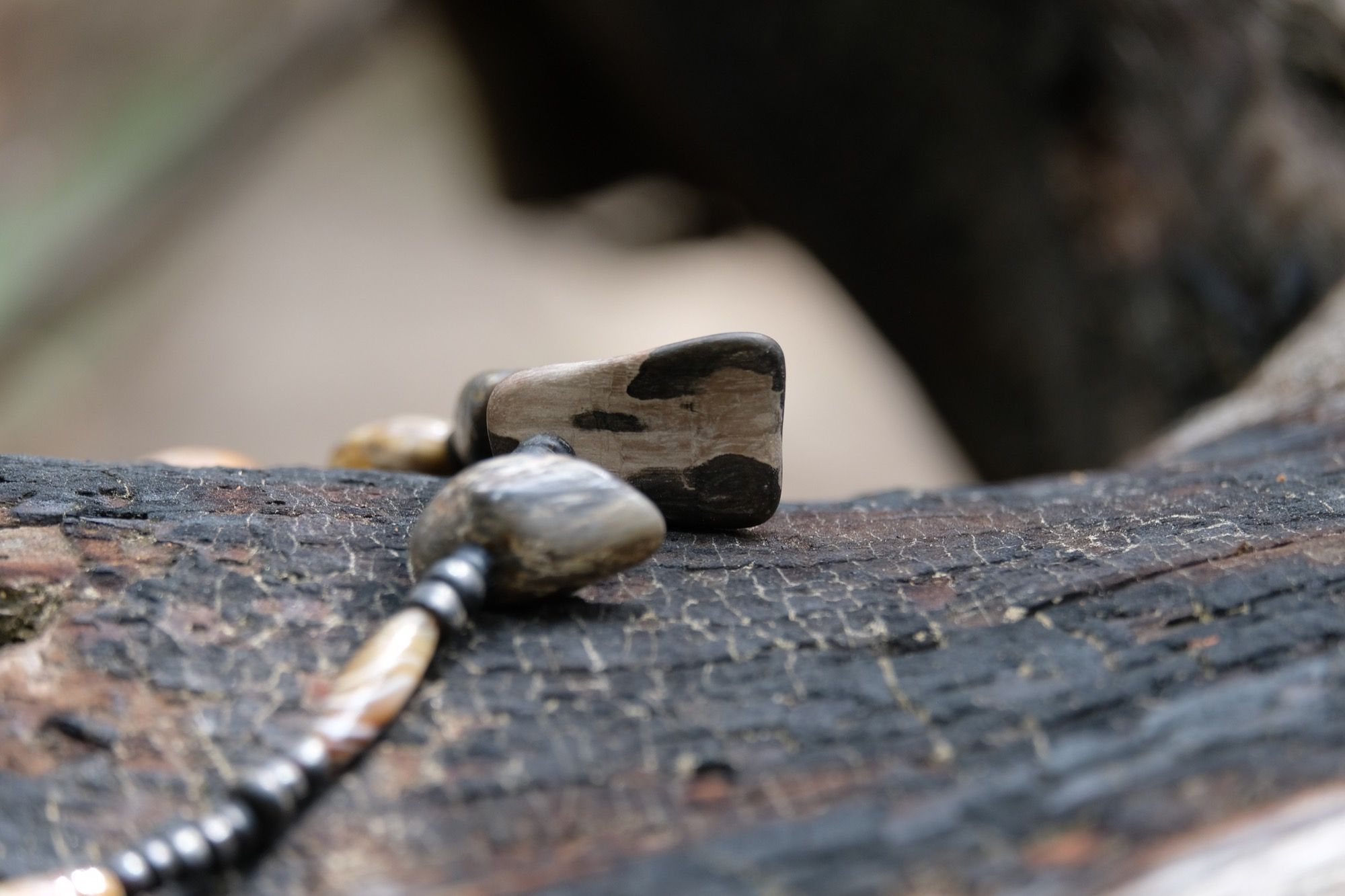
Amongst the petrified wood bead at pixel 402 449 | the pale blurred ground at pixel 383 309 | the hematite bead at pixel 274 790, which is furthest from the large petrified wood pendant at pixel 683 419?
the pale blurred ground at pixel 383 309

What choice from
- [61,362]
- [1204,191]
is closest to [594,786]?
[1204,191]

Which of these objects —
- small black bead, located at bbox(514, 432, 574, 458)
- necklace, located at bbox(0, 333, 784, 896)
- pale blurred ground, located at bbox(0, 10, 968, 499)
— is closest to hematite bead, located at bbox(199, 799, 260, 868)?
necklace, located at bbox(0, 333, 784, 896)

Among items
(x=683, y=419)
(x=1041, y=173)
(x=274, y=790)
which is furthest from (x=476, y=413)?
(x=1041, y=173)

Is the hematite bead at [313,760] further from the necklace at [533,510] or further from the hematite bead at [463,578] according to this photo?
the hematite bead at [463,578]

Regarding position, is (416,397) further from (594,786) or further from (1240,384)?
(594,786)

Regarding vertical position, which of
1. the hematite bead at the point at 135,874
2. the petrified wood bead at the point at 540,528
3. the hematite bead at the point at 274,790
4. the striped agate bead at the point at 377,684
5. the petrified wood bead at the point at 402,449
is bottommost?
the hematite bead at the point at 135,874

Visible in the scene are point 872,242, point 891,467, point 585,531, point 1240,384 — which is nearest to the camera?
point 585,531

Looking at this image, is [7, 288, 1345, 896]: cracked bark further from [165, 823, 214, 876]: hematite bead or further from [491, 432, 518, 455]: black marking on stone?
[491, 432, 518, 455]: black marking on stone
